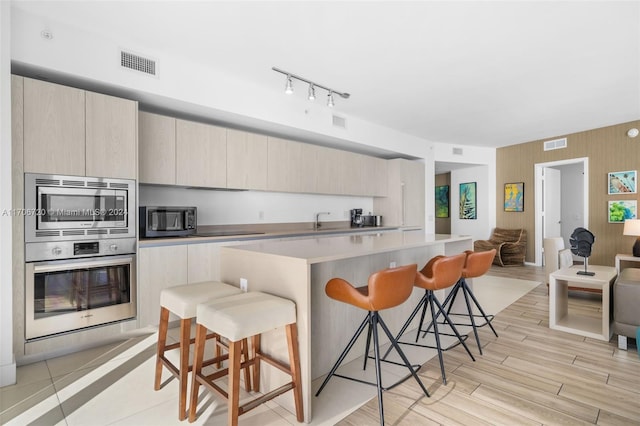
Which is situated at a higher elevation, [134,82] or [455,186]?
[134,82]

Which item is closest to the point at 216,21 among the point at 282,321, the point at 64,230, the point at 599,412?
the point at 64,230

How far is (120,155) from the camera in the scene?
2.89 metres

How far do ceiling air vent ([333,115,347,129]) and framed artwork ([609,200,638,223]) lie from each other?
16.6ft

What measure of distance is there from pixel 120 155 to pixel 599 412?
3.89m

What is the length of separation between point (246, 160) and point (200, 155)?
0.60 meters

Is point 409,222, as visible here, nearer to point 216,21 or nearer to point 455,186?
point 455,186

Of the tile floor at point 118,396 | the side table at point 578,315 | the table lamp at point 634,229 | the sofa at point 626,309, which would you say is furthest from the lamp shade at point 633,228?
the tile floor at point 118,396

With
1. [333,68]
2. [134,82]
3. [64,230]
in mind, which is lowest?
[64,230]

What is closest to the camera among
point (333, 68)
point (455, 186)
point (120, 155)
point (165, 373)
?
point (165, 373)

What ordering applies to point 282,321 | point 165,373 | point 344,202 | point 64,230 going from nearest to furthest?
point 282,321, point 165,373, point 64,230, point 344,202

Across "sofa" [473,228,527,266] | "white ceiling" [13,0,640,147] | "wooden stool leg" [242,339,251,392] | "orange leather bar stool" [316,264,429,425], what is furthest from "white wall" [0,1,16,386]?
"sofa" [473,228,527,266]

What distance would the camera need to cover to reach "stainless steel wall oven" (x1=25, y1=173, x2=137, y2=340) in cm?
249

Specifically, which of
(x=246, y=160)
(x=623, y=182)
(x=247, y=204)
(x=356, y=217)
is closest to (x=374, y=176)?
(x=356, y=217)

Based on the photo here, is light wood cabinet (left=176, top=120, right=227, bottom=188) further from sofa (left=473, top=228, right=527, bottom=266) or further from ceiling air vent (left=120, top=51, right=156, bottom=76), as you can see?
sofa (left=473, top=228, right=527, bottom=266)
